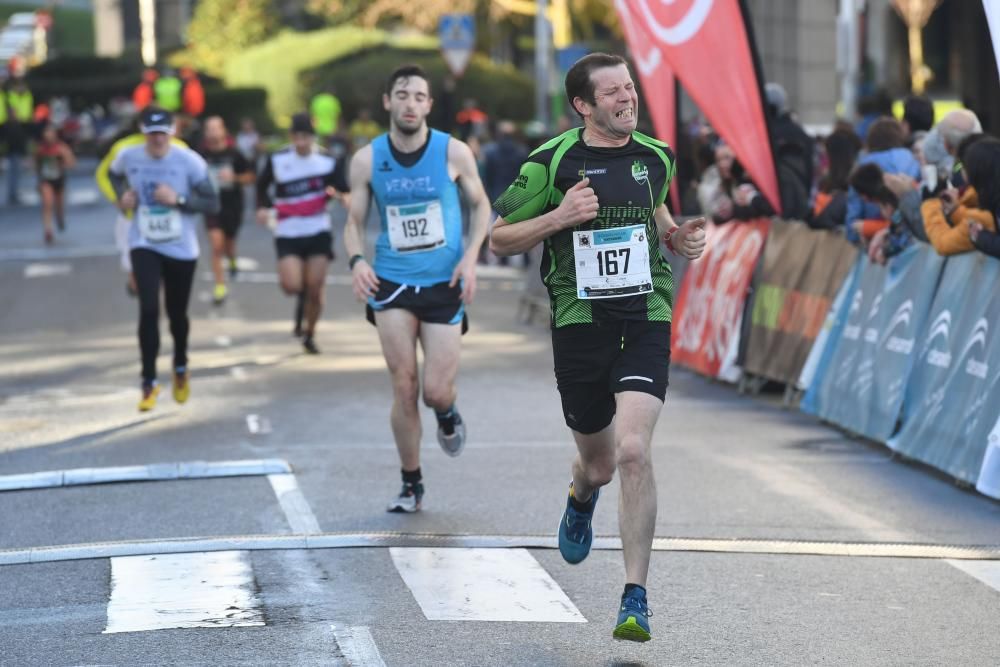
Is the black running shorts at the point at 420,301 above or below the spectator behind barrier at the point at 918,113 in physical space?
→ below

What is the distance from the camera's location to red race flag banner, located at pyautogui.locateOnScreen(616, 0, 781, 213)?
13.8 meters

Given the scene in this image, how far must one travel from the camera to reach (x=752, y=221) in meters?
14.4

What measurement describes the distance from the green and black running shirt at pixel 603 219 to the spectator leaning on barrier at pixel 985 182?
341 cm

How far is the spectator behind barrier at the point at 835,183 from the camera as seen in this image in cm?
1294

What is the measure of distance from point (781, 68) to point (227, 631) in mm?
30317

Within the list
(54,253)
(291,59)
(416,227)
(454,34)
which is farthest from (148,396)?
(291,59)

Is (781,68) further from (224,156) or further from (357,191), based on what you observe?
(357,191)

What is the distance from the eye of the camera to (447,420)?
9.36 meters

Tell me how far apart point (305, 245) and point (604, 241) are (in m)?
9.50

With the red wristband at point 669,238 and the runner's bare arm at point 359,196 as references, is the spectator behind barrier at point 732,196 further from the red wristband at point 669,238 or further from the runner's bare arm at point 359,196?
the red wristband at point 669,238

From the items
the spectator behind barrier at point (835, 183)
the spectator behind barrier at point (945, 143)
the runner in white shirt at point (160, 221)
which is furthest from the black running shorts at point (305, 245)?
the spectator behind barrier at point (945, 143)

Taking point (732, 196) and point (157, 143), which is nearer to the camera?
point (157, 143)

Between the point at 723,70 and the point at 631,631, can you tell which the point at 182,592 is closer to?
the point at 631,631

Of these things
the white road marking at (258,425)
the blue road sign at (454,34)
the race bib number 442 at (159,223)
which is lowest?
the white road marking at (258,425)
